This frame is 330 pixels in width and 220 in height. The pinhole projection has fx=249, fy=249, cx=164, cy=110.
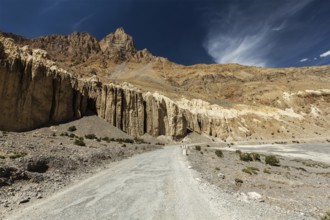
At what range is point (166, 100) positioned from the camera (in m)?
91.1

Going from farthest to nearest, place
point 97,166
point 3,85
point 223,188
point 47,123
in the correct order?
point 47,123, point 3,85, point 97,166, point 223,188

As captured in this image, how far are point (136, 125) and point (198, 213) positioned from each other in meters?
67.0

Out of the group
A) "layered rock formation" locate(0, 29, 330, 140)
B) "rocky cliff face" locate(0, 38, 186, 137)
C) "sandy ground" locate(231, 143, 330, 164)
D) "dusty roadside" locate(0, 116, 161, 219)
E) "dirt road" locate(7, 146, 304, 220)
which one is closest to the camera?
"dirt road" locate(7, 146, 304, 220)

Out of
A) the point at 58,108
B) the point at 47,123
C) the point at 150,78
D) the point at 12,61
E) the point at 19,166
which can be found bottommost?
the point at 19,166

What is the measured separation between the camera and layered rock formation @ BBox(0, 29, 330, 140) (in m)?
49.5

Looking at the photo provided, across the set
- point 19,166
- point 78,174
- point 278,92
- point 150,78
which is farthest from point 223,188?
point 150,78

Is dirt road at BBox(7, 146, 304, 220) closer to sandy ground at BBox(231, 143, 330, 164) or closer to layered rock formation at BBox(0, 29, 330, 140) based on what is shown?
sandy ground at BBox(231, 143, 330, 164)

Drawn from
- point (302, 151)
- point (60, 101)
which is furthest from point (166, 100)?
point (302, 151)

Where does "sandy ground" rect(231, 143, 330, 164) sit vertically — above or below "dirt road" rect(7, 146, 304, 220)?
above

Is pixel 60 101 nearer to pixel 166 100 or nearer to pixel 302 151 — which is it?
pixel 166 100

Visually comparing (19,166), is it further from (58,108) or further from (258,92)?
(258,92)

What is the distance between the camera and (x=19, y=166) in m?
14.9

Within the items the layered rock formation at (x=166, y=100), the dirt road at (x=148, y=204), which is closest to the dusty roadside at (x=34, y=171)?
the dirt road at (x=148, y=204)

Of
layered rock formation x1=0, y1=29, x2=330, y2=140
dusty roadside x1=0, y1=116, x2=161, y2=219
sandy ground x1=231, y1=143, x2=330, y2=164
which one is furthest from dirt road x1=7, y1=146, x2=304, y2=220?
layered rock formation x1=0, y1=29, x2=330, y2=140
